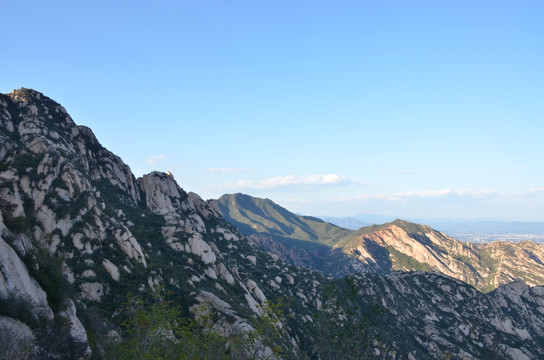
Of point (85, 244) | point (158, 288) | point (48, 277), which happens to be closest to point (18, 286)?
point (48, 277)

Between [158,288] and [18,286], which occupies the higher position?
[18,286]

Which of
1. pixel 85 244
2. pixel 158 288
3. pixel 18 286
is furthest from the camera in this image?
pixel 85 244

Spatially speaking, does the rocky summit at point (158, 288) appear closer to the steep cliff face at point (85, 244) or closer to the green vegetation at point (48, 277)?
the green vegetation at point (48, 277)

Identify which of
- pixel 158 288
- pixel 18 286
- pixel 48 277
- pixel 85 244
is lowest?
pixel 158 288

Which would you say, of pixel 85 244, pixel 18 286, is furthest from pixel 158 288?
pixel 85 244

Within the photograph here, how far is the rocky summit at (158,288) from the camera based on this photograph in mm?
32812

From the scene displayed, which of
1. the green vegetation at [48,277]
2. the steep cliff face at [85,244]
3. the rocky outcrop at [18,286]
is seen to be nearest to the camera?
the rocky outcrop at [18,286]

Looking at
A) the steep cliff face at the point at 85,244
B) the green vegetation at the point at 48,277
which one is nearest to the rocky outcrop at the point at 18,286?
the steep cliff face at the point at 85,244

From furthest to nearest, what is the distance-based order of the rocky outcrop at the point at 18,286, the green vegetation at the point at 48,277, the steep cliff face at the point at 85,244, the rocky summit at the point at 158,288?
the steep cliff face at the point at 85,244 < the green vegetation at the point at 48,277 < the rocky summit at the point at 158,288 < the rocky outcrop at the point at 18,286

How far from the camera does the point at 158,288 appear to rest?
36.2 meters

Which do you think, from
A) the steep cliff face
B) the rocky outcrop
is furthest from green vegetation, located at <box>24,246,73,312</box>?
the rocky outcrop

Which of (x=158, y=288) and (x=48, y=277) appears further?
(x=158, y=288)

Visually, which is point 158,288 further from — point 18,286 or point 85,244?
point 85,244

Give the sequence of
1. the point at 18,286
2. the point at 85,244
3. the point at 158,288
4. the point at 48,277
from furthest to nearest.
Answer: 1. the point at 85,244
2. the point at 158,288
3. the point at 48,277
4. the point at 18,286
